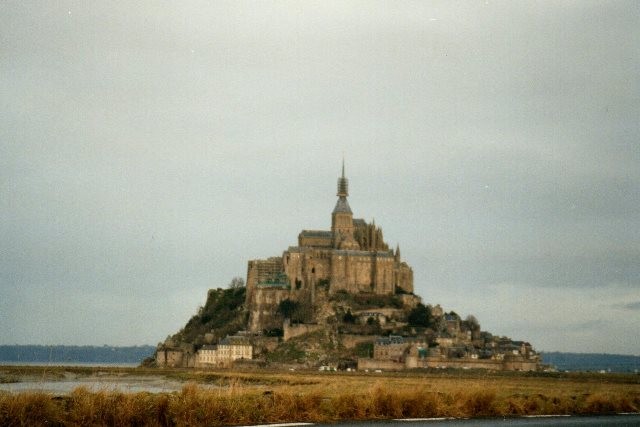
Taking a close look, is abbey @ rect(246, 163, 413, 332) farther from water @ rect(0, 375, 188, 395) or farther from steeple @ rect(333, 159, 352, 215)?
water @ rect(0, 375, 188, 395)

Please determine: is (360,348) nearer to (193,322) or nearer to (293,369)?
(293,369)

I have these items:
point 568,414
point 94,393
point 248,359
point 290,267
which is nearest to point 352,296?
point 290,267

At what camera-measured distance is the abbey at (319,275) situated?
117250 mm

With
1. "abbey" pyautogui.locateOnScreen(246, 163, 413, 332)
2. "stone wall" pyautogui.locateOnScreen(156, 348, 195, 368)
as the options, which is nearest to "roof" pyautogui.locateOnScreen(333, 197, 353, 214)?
"abbey" pyautogui.locateOnScreen(246, 163, 413, 332)

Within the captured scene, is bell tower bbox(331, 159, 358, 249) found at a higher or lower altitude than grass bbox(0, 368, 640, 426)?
higher

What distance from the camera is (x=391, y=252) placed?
122m

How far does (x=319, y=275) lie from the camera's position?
11919 cm

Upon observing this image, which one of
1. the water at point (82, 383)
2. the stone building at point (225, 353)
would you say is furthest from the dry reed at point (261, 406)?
the stone building at point (225, 353)

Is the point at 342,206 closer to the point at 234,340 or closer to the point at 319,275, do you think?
the point at 319,275

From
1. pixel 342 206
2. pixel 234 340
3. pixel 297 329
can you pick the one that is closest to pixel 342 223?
pixel 342 206

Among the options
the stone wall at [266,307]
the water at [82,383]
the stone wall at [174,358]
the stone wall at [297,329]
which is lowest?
the water at [82,383]

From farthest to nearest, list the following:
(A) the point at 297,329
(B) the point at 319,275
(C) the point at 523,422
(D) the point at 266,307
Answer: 1. (B) the point at 319,275
2. (D) the point at 266,307
3. (A) the point at 297,329
4. (C) the point at 523,422

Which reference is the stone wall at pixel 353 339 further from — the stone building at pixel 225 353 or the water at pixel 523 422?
the water at pixel 523 422

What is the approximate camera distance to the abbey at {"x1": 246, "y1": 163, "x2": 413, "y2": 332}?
11725 cm
